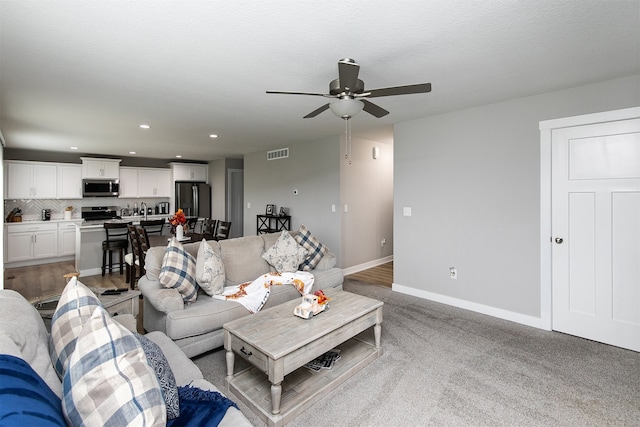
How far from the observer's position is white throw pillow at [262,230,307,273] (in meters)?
3.71

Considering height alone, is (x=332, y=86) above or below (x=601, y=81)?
below

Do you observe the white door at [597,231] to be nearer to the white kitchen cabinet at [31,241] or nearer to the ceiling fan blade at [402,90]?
the ceiling fan blade at [402,90]

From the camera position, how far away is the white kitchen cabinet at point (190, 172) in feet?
28.1

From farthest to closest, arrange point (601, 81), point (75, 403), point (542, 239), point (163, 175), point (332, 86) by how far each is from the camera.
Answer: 1. point (163, 175)
2. point (542, 239)
3. point (601, 81)
4. point (332, 86)
5. point (75, 403)

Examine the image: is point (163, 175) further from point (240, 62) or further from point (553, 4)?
point (553, 4)

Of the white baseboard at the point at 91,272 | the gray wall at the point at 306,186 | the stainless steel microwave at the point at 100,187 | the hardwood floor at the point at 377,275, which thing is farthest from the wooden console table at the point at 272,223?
the stainless steel microwave at the point at 100,187

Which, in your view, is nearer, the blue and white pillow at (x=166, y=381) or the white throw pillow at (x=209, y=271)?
the blue and white pillow at (x=166, y=381)

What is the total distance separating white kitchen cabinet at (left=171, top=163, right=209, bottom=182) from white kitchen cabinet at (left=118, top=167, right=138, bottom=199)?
947mm

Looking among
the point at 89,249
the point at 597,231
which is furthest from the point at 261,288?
the point at 89,249

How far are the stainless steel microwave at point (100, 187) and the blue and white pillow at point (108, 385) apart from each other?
7772 mm

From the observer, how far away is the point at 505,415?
2.01 metres

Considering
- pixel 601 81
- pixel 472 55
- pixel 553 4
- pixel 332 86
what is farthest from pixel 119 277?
pixel 601 81

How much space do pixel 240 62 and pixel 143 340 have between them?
2.12 metres

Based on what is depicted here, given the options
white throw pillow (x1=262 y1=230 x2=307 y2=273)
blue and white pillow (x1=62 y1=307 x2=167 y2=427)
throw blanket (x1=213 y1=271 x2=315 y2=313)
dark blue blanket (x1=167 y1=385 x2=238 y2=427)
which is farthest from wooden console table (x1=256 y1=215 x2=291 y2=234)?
blue and white pillow (x1=62 y1=307 x2=167 y2=427)
